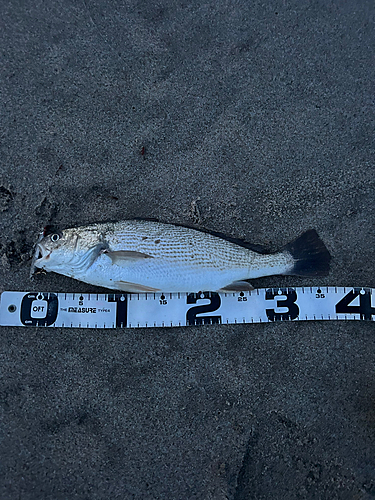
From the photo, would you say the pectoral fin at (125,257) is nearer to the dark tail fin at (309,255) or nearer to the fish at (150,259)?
the fish at (150,259)

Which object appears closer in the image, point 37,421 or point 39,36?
point 37,421

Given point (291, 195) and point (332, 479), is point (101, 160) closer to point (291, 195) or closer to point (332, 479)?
point (291, 195)

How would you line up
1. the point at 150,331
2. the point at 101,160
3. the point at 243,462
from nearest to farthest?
1. the point at 243,462
2. the point at 150,331
3. the point at 101,160

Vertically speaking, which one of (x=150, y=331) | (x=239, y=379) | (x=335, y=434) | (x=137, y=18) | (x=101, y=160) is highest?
A: (x=137, y=18)

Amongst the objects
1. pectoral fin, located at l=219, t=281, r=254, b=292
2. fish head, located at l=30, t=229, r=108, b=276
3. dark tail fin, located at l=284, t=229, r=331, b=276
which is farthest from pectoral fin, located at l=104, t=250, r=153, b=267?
dark tail fin, located at l=284, t=229, r=331, b=276

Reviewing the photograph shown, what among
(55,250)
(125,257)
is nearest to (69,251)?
(55,250)

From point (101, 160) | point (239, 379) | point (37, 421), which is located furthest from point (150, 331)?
point (101, 160)
